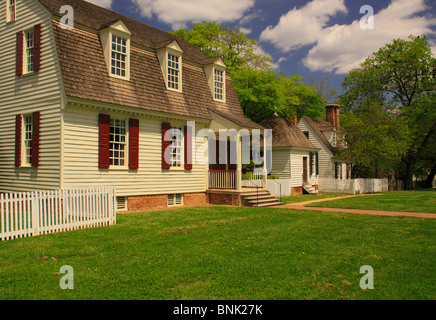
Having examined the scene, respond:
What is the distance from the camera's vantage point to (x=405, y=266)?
645cm

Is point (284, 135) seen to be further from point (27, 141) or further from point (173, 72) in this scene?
point (27, 141)

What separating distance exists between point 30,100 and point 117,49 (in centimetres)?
397

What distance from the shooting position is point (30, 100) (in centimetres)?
1371

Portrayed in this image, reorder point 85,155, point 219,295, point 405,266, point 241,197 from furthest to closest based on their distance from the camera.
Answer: point 241,197
point 85,155
point 405,266
point 219,295

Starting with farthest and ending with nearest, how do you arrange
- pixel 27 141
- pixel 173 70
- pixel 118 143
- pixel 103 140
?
pixel 173 70
pixel 118 143
pixel 27 141
pixel 103 140

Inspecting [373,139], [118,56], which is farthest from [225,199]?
[373,139]

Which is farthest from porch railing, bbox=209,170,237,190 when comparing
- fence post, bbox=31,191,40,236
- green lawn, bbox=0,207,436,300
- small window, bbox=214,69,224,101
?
fence post, bbox=31,191,40,236

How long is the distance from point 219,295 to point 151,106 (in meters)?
11.3

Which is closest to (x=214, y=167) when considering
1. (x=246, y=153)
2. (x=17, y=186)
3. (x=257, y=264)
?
(x=246, y=153)

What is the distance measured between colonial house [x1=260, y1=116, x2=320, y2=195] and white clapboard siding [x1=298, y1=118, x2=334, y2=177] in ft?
7.22

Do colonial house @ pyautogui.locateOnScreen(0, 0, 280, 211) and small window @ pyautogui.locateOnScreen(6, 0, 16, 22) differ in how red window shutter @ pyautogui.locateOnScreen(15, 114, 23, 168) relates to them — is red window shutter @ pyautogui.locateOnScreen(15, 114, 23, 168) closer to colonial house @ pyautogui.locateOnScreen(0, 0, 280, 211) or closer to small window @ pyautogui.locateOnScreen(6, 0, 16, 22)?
colonial house @ pyautogui.locateOnScreen(0, 0, 280, 211)

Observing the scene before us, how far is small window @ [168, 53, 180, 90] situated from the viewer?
16.7 meters

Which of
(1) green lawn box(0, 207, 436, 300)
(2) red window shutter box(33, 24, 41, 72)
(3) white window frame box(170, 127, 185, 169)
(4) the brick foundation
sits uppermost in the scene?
(2) red window shutter box(33, 24, 41, 72)

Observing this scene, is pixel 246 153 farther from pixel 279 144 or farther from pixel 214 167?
pixel 214 167
